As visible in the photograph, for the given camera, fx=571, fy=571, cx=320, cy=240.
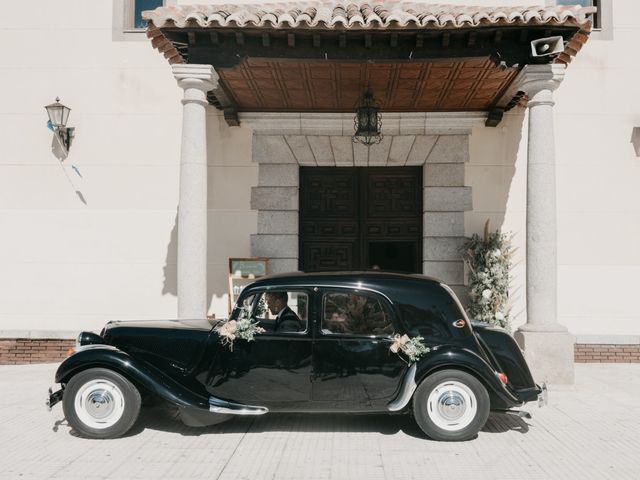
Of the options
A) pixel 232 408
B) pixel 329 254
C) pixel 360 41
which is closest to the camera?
pixel 232 408

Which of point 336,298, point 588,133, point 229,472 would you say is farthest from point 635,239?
point 229,472

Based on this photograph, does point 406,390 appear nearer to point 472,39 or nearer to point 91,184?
point 472,39

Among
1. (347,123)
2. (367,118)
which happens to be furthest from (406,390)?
(347,123)

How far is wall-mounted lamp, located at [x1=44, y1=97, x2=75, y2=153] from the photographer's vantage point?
9.17m

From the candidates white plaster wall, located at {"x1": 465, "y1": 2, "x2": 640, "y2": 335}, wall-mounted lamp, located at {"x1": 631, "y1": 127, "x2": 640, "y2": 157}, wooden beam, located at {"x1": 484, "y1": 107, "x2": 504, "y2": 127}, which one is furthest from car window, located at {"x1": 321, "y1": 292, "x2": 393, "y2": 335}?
wall-mounted lamp, located at {"x1": 631, "y1": 127, "x2": 640, "y2": 157}

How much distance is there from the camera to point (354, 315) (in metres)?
5.30

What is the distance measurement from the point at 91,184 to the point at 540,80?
23.3 ft

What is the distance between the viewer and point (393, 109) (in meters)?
9.52

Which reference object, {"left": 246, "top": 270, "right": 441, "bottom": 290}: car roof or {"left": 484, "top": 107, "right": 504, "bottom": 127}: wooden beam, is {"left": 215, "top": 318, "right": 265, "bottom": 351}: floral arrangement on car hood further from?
{"left": 484, "top": 107, "right": 504, "bottom": 127}: wooden beam

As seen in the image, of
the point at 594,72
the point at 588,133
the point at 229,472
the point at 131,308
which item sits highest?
the point at 594,72

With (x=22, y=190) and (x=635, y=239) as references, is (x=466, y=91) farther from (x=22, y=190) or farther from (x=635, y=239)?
(x=22, y=190)

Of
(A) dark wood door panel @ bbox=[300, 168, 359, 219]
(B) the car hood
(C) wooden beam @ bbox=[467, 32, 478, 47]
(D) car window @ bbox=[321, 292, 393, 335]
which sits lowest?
(B) the car hood

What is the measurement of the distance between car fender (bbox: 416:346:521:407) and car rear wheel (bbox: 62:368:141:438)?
2624 millimetres

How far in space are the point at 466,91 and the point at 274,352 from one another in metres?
5.35
